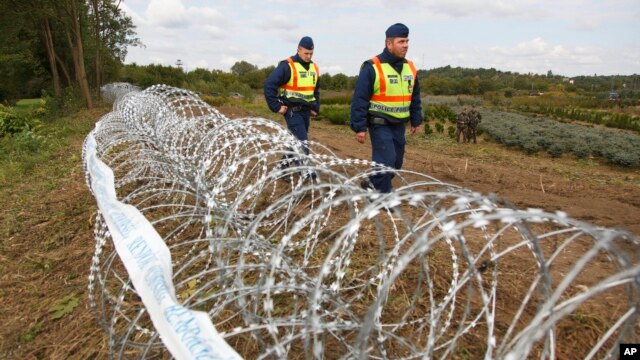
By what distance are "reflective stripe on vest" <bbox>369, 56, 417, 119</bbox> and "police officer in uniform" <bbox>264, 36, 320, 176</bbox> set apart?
175 centimetres

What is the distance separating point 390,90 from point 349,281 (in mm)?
2079

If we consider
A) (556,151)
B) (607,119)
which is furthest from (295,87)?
(607,119)

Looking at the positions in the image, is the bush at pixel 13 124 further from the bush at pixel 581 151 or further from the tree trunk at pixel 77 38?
the bush at pixel 581 151

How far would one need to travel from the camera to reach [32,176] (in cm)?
828

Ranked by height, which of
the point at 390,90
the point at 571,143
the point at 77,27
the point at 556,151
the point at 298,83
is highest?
the point at 77,27

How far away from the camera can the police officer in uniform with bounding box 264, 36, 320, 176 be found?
230 inches

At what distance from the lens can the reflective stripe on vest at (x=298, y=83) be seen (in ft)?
19.3

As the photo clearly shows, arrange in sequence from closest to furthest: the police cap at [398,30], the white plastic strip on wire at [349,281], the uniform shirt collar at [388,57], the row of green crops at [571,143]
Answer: the white plastic strip on wire at [349,281] → the police cap at [398,30] → the uniform shirt collar at [388,57] → the row of green crops at [571,143]

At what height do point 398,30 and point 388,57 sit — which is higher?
point 398,30

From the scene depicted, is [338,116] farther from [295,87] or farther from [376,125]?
[376,125]

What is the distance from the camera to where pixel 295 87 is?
593cm

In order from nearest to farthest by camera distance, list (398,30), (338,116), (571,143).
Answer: (398,30)
(571,143)
(338,116)

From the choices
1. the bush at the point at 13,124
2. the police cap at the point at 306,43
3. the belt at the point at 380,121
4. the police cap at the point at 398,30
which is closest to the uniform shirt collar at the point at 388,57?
the police cap at the point at 398,30

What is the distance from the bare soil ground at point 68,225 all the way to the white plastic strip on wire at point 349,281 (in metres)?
0.33
